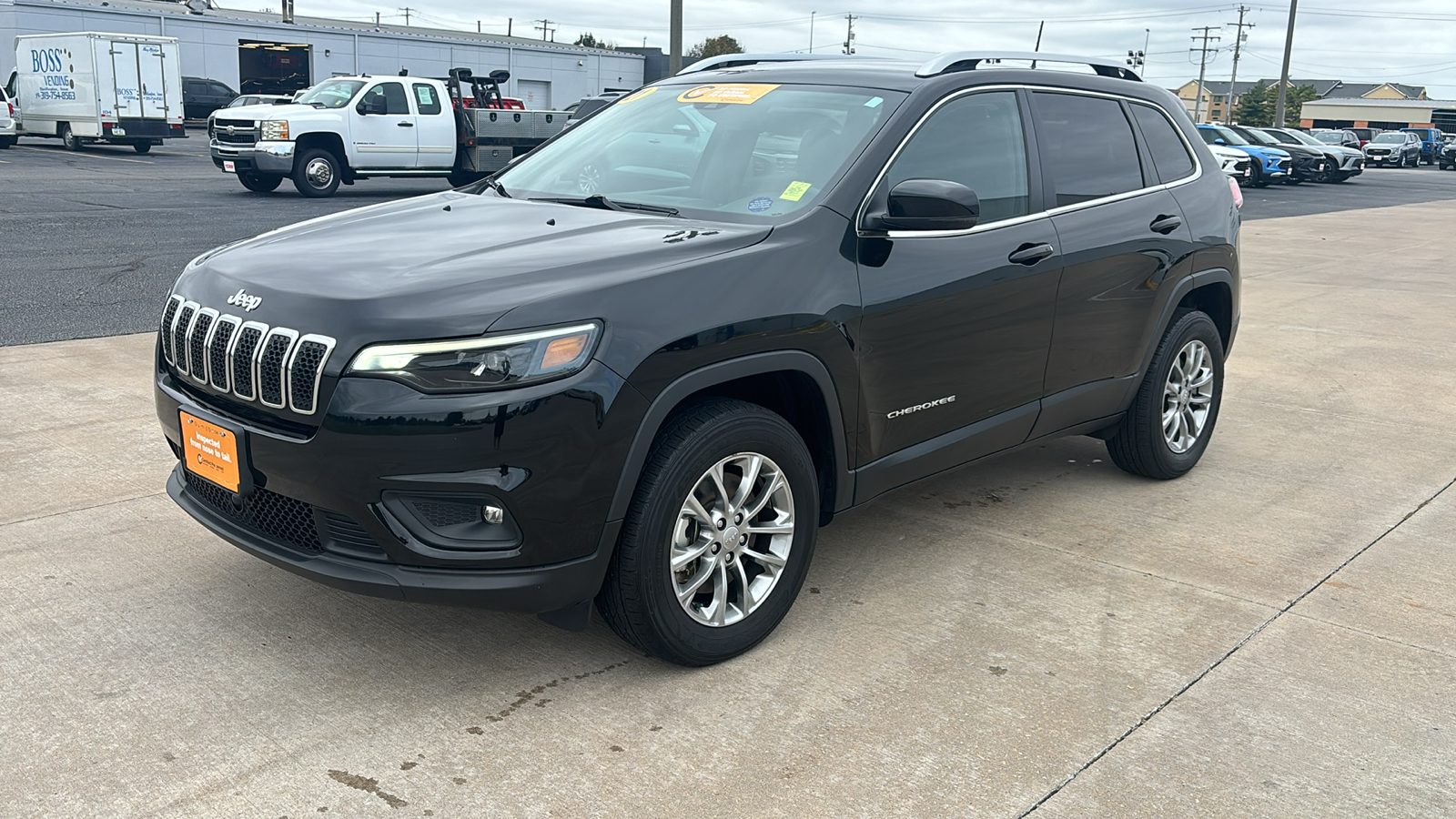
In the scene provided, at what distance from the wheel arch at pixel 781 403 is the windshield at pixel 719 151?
53 cm

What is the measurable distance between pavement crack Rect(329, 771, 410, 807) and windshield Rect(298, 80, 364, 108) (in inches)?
686

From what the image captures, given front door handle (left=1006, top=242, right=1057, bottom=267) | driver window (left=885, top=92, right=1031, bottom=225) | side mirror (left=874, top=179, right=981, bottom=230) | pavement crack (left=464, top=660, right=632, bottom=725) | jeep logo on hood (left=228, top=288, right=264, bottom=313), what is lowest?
pavement crack (left=464, top=660, right=632, bottom=725)

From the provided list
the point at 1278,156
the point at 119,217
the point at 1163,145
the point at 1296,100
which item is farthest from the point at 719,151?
the point at 1296,100

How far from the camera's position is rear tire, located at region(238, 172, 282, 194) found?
60.7 feet

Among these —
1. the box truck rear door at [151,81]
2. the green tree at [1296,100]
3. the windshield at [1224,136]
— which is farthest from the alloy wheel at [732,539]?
the green tree at [1296,100]

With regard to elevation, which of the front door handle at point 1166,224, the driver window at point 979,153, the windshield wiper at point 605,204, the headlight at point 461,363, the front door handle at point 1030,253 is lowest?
the headlight at point 461,363

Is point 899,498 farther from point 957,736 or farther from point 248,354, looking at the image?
point 248,354

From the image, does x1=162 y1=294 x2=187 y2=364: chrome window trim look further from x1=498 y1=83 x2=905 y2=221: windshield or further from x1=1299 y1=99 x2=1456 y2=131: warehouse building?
x1=1299 y1=99 x2=1456 y2=131: warehouse building

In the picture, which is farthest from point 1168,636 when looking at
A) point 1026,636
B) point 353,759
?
point 353,759

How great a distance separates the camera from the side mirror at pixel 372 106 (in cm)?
1875

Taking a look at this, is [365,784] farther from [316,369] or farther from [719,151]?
[719,151]

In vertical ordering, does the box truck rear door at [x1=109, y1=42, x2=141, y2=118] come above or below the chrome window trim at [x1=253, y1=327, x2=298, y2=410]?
above

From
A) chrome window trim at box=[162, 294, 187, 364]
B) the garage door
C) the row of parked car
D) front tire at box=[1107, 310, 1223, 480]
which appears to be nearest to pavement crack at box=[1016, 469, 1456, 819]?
front tire at box=[1107, 310, 1223, 480]

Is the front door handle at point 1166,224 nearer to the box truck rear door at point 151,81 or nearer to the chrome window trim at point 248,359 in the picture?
the chrome window trim at point 248,359
